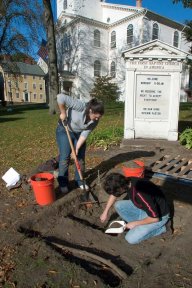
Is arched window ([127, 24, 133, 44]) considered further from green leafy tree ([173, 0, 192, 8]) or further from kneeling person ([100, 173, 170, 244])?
kneeling person ([100, 173, 170, 244])

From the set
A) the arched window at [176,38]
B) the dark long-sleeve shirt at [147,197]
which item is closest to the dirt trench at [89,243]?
the dark long-sleeve shirt at [147,197]

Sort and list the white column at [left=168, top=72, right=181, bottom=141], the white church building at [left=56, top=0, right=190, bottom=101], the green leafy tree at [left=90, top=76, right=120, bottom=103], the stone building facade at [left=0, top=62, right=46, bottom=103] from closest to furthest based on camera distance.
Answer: the white column at [left=168, top=72, right=181, bottom=141] < the green leafy tree at [left=90, top=76, right=120, bottom=103] < the white church building at [left=56, top=0, right=190, bottom=101] < the stone building facade at [left=0, top=62, right=46, bottom=103]

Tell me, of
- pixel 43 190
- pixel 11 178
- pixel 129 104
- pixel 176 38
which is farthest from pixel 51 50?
pixel 176 38

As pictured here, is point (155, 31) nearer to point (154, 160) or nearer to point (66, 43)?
point (66, 43)

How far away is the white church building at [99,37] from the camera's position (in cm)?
3253

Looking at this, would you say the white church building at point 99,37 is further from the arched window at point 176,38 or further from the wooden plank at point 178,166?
the wooden plank at point 178,166

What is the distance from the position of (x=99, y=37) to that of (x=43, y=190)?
110 ft

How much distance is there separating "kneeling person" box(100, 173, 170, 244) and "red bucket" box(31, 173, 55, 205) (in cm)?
107

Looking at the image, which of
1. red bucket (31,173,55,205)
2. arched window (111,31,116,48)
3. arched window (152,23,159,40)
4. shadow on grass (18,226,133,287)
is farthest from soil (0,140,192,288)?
arched window (111,31,116,48)

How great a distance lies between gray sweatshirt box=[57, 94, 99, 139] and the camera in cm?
432

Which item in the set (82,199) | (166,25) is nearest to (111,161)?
(82,199)

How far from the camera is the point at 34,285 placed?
2617 millimetres

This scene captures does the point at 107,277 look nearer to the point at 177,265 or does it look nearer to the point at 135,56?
the point at 177,265

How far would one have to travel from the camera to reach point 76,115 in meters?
4.50
